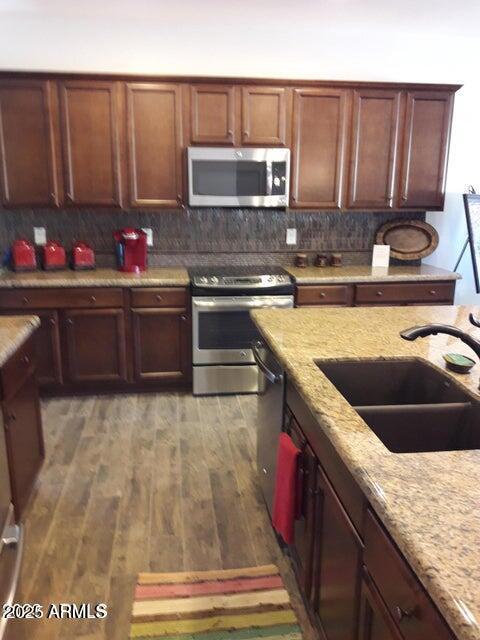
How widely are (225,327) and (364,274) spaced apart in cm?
114

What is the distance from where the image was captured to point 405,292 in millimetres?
3955

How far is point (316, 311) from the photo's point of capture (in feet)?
8.50

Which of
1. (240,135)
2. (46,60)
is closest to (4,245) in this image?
(46,60)

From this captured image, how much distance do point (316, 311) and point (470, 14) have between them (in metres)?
2.51

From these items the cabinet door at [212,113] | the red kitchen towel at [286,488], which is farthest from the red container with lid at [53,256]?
the red kitchen towel at [286,488]

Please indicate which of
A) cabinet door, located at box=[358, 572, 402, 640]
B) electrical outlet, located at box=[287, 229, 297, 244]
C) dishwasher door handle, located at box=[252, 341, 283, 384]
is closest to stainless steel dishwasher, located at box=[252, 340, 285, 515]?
dishwasher door handle, located at box=[252, 341, 283, 384]

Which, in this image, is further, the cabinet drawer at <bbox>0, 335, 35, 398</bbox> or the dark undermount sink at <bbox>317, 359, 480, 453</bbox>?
the cabinet drawer at <bbox>0, 335, 35, 398</bbox>

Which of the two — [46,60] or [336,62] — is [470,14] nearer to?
[336,62]

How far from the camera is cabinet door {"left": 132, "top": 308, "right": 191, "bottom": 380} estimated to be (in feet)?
12.3

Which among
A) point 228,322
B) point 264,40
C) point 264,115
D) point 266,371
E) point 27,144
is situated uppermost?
point 264,40

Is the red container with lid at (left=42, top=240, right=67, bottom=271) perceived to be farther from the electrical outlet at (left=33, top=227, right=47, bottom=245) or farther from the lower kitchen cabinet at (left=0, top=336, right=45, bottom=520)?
the lower kitchen cabinet at (left=0, top=336, right=45, bottom=520)

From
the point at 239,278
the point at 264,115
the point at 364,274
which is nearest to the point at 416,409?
the point at 239,278

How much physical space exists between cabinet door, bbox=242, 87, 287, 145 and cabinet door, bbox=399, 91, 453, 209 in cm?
97

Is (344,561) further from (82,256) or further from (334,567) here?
(82,256)
